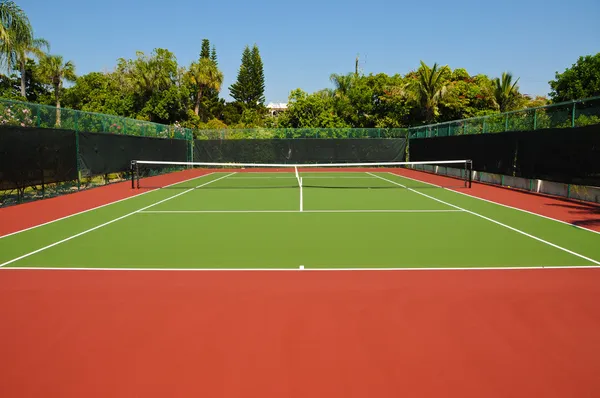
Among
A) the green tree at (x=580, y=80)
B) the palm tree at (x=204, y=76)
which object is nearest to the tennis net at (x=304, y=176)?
the green tree at (x=580, y=80)

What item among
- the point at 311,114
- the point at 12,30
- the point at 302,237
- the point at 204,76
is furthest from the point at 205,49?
the point at 302,237

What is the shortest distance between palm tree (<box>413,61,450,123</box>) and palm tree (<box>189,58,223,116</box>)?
28.1m

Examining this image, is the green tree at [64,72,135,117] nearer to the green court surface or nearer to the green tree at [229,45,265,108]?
the green tree at [229,45,265,108]

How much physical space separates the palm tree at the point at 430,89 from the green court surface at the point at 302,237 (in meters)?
25.5

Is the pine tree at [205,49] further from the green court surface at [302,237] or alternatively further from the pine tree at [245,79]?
the green court surface at [302,237]

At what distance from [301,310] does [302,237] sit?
3.73 m

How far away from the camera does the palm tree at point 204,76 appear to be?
55.2 m

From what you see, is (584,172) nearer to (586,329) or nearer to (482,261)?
(482,261)

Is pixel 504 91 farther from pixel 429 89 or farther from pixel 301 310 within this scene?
pixel 301 310

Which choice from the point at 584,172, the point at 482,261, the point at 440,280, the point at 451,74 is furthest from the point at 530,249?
the point at 451,74

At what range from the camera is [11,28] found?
18.0m

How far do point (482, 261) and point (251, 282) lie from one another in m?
3.56

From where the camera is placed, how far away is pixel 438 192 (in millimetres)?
16422

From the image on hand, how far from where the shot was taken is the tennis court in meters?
3.60
